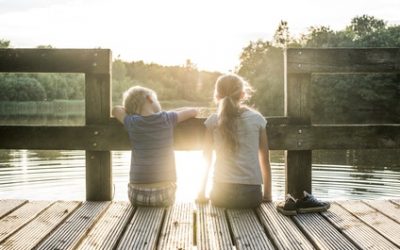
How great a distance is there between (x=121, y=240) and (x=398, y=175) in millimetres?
10767

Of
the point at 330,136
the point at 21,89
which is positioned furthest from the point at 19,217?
the point at 21,89

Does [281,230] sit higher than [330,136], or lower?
lower

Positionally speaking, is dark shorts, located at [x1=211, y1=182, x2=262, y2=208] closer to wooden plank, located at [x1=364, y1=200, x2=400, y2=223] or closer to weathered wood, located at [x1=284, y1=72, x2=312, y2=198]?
weathered wood, located at [x1=284, y1=72, x2=312, y2=198]

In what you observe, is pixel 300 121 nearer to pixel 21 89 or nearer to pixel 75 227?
pixel 75 227

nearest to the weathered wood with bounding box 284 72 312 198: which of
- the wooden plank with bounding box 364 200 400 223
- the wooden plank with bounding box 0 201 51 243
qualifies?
the wooden plank with bounding box 364 200 400 223

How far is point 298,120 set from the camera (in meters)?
5.00

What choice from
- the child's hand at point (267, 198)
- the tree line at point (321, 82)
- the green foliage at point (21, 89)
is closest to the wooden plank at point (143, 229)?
the child's hand at point (267, 198)

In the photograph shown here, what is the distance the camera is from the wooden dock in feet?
11.7

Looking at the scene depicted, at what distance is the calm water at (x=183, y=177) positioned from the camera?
1058cm

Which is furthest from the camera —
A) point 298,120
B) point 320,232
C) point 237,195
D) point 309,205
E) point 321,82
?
point 321,82

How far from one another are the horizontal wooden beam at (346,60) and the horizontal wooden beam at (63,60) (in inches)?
69.1

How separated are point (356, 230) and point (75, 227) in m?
2.12

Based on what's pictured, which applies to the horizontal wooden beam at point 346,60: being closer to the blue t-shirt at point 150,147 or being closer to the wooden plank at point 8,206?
the blue t-shirt at point 150,147

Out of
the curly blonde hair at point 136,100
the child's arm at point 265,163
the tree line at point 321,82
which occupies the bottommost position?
the child's arm at point 265,163
